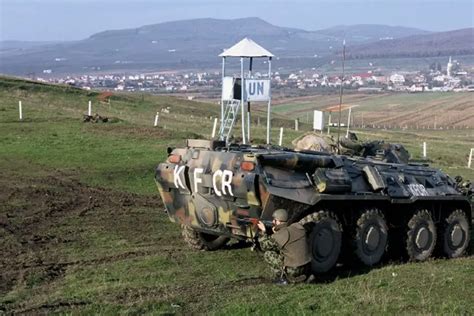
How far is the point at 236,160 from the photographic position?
12.6m

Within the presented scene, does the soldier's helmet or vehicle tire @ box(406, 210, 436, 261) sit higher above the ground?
the soldier's helmet

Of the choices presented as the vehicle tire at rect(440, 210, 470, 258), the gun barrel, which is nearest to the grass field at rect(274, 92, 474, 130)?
the vehicle tire at rect(440, 210, 470, 258)

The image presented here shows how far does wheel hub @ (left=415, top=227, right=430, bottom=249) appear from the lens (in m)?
14.4

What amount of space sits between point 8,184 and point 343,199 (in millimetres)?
12043

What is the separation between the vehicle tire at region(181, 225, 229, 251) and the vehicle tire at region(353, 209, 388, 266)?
103 inches

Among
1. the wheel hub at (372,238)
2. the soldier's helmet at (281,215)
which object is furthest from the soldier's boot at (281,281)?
the wheel hub at (372,238)

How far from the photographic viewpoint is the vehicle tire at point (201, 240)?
48.4 feet

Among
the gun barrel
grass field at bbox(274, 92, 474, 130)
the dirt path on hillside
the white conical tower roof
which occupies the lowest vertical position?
grass field at bbox(274, 92, 474, 130)

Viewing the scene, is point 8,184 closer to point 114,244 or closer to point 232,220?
point 114,244

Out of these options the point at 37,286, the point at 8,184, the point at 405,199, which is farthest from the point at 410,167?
the point at 8,184

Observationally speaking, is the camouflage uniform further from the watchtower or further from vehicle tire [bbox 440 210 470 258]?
the watchtower

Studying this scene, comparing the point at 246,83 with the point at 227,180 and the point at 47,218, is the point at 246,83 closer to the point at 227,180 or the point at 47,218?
the point at 47,218

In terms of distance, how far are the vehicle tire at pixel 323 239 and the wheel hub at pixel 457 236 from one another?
3.32m

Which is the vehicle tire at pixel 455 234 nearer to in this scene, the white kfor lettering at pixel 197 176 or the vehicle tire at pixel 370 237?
the vehicle tire at pixel 370 237
